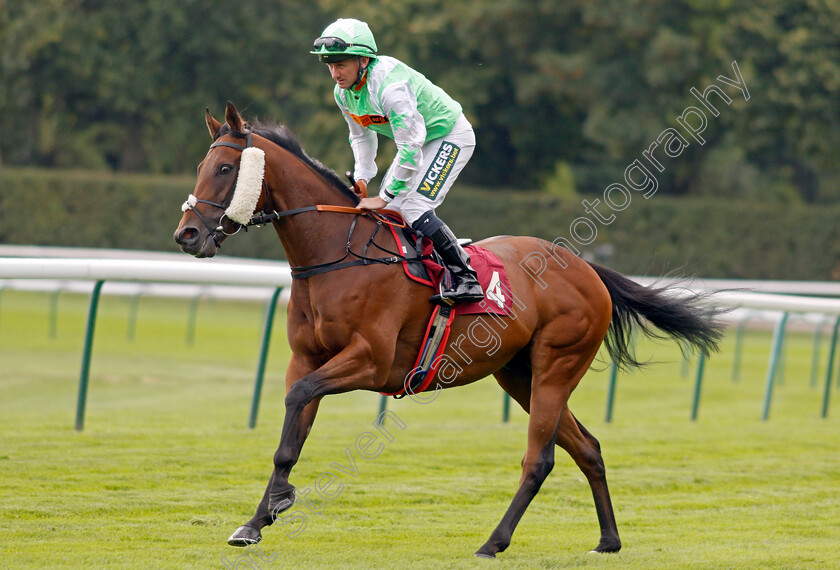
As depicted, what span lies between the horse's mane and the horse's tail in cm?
168

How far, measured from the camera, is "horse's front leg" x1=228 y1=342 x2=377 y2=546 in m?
4.38

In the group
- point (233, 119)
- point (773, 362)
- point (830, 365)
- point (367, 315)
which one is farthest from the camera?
point (830, 365)

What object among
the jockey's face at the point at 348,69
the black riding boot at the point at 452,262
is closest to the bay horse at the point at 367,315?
the black riding boot at the point at 452,262

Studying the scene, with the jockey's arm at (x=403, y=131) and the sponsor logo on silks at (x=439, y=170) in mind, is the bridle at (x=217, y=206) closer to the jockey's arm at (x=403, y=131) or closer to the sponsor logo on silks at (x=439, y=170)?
the jockey's arm at (x=403, y=131)

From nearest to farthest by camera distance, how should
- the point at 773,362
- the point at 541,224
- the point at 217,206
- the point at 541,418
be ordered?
the point at 217,206 → the point at 541,418 → the point at 773,362 → the point at 541,224

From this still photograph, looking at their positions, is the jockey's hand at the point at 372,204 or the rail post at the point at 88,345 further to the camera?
the rail post at the point at 88,345

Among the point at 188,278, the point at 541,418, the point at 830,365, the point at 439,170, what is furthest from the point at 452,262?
the point at 830,365

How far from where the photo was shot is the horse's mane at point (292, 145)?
4.80m

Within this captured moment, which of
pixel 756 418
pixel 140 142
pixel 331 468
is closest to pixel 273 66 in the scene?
pixel 140 142

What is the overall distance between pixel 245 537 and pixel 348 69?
208 centimetres

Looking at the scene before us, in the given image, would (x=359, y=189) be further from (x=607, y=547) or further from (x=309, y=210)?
(x=607, y=547)

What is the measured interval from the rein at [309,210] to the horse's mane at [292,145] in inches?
4.6

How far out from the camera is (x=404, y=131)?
4.75 metres

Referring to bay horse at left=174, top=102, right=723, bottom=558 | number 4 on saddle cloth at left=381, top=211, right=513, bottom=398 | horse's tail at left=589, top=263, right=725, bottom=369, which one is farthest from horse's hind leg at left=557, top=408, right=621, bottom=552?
number 4 on saddle cloth at left=381, top=211, right=513, bottom=398
